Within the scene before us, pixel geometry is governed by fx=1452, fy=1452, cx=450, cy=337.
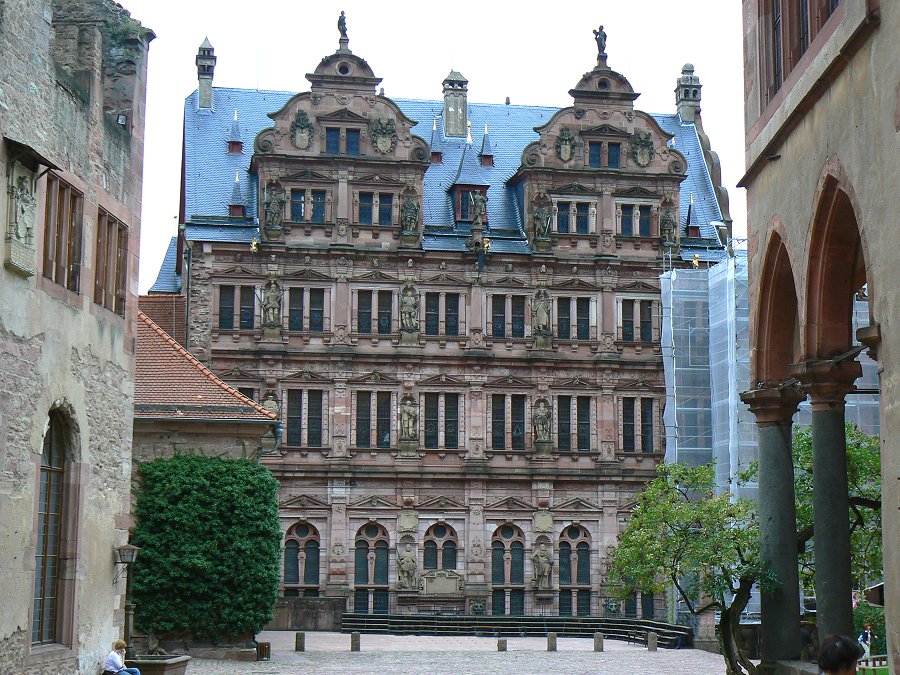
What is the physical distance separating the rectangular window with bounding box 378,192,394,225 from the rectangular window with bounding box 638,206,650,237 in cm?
787

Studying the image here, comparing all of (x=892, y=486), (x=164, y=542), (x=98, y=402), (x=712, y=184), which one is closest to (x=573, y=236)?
(x=712, y=184)

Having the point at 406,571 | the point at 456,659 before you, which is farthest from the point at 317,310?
the point at 456,659

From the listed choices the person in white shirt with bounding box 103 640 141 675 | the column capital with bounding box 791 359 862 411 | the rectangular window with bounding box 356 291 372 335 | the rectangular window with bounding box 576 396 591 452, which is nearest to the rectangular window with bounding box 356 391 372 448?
the rectangular window with bounding box 356 291 372 335

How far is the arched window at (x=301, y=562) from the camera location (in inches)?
1684

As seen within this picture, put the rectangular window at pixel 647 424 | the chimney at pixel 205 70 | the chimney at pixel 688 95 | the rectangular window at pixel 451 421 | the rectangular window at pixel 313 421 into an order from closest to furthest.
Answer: the rectangular window at pixel 313 421 < the rectangular window at pixel 451 421 < the rectangular window at pixel 647 424 < the chimney at pixel 205 70 < the chimney at pixel 688 95

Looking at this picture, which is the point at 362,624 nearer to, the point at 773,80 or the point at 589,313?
the point at 589,313

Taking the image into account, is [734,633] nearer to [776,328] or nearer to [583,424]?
[776,328]

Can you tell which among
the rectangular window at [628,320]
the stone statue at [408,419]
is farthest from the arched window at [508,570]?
the rectangular window at [628,320]

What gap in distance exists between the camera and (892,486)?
491 inches

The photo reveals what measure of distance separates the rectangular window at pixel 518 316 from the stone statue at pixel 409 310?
3086mm

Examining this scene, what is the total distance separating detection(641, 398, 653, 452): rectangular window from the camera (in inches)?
1774

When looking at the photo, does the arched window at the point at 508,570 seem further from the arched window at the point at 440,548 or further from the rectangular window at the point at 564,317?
the rectangular window at the point at 564,317

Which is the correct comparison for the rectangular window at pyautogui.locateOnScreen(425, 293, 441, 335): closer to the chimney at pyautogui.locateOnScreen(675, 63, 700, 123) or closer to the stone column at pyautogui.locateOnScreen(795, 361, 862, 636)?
the chimney at pyautogui.locateOnScreen(675, 63, 700, 123)

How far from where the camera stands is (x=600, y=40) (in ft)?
155
